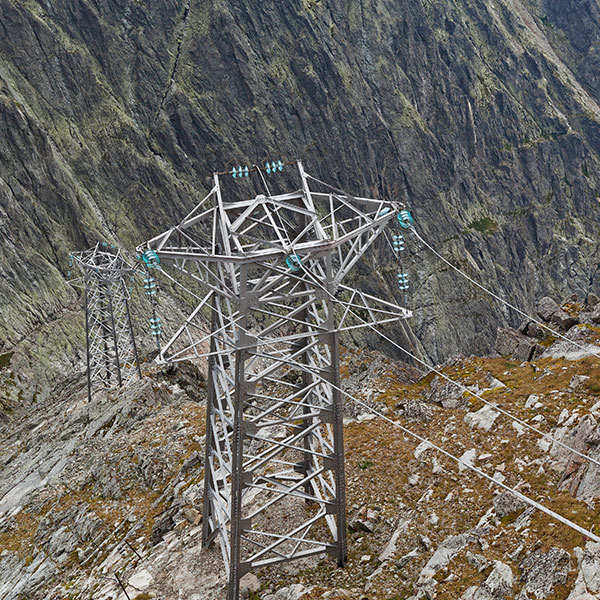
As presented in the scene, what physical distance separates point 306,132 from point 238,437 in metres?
121

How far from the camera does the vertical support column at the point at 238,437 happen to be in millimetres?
14266

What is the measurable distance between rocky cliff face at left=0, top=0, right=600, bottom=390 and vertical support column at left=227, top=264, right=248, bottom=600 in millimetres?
53990

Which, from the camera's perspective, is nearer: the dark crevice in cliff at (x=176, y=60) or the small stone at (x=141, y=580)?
the small stone at (x=141, y=580)

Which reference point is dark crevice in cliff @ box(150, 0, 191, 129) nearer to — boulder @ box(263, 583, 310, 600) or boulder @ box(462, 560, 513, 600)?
boulder @ box(263, 583, 310, 600)

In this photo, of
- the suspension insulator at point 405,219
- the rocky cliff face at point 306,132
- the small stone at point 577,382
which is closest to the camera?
the suspension insulator at point 405,219

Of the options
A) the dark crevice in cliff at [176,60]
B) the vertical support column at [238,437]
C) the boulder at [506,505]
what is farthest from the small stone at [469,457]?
the dark crevice in cliff at [176,60]

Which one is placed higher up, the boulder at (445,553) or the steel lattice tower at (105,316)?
the steel lattice tower at (105,316)

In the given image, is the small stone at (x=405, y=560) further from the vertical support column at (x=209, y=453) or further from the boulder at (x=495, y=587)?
the vertical support column at (x=209, y=453)

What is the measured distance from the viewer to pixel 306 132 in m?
128

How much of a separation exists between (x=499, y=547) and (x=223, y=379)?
843cm

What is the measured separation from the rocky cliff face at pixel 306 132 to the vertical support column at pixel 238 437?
177 ft

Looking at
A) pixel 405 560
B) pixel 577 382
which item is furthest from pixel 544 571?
pixel 577 382

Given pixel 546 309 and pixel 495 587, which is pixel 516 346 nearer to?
pixel 546 309

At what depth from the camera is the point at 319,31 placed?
132750mm
